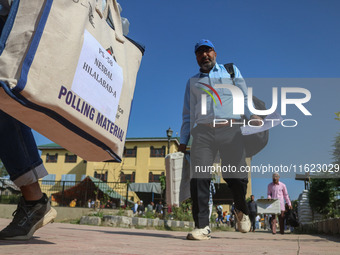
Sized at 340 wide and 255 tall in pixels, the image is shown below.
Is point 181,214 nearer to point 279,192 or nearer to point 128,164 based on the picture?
point 279,192

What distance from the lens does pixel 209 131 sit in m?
4.08

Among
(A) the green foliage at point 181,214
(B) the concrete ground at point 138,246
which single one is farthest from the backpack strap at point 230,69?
(A) the green foliage at point 181,214

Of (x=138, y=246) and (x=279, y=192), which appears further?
(x=279, y=192)

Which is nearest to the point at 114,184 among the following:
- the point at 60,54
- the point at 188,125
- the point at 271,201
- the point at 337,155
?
the point at 271,201

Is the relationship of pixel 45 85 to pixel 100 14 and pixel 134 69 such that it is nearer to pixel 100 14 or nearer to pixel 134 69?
pixel 100 14

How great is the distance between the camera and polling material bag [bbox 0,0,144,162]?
132cm

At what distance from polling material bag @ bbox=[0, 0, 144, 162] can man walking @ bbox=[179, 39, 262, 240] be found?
214cm

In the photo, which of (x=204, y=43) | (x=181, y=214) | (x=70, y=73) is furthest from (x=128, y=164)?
(x=70, y=73)

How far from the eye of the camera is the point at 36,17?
1.39 m

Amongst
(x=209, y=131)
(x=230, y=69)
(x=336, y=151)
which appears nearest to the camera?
(x=209, y=131)

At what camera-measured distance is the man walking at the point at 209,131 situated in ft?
12.9

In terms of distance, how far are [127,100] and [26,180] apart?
0.86 metres

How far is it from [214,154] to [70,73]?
2.89m

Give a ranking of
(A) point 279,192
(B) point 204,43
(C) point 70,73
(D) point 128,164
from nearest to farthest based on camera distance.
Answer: (C) point 70,73
(B) point 204,43
(A) point 279,192
(D) point 128,164
